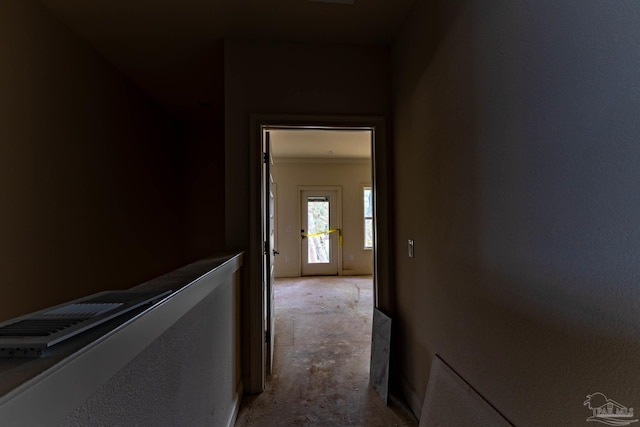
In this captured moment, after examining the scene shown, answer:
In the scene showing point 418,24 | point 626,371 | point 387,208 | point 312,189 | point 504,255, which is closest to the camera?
point 626,371

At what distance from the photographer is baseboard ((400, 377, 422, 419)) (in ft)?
6.20

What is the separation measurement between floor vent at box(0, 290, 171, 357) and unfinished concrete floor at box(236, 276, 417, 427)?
4.97 feet

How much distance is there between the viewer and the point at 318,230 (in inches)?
262

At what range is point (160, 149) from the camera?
3.74 m

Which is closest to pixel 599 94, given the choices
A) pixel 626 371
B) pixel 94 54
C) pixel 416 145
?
pixel 626 371

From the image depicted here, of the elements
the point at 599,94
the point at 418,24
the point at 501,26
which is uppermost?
the point at 418,24

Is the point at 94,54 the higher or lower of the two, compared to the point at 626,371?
higher

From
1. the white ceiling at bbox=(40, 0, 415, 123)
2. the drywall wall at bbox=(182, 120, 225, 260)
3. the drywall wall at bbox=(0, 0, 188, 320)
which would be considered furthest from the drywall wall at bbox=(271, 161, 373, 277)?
the white ceiling at bbox=(40, 0, 415, 123)

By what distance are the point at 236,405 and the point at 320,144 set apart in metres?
4.21

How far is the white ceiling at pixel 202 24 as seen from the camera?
1.91m

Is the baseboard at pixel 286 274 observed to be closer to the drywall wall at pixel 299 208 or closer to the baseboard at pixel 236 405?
the drywall wall at pixel 299 208

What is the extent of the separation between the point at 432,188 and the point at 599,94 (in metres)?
0.95

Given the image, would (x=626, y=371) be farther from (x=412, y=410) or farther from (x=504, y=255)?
(x=412, y=410)

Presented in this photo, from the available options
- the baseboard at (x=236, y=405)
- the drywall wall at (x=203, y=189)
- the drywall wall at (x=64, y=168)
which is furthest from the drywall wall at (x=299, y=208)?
the baseboard at (x=236, y=405)
